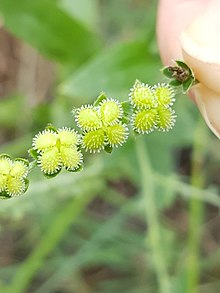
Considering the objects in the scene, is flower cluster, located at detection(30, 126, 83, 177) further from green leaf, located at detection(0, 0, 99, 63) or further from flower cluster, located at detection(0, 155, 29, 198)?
green leaf, located at detection(0, 0, 99, 63)

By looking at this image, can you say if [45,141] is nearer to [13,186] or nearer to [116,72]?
[13,186]

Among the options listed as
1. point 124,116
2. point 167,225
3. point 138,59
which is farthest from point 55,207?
point 124,116

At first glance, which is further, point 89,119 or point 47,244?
point 47,244

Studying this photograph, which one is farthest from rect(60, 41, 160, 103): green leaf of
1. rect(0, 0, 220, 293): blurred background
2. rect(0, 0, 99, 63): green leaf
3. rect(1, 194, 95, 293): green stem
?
rect(1, 194, 95, 293): green stem

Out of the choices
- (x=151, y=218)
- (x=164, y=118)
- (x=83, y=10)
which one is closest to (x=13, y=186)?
(x=164, y=118)

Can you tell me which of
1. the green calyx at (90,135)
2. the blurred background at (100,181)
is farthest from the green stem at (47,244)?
the green calyx at (90,135)

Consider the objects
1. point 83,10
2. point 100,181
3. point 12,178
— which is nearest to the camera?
point 12,178

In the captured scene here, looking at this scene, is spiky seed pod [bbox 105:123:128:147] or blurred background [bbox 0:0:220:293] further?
blurred background [bbox 0:0:220:293]
